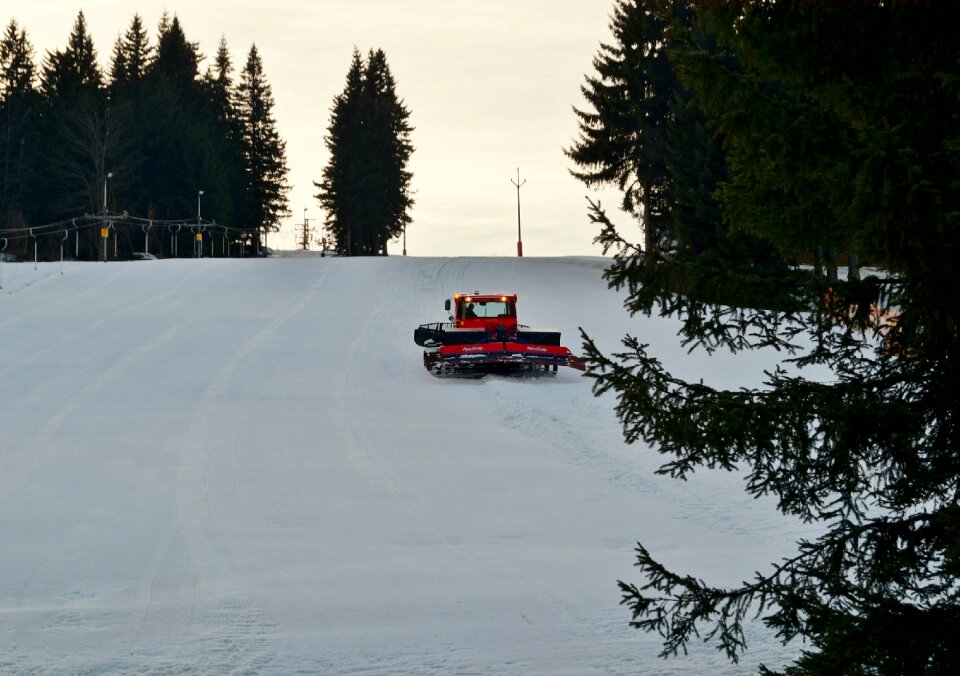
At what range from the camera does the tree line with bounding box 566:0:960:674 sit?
4672mm

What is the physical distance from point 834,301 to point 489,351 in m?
17.0

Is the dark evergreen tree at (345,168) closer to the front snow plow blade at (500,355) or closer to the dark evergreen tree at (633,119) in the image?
the dark evergreen tree at (633,119)

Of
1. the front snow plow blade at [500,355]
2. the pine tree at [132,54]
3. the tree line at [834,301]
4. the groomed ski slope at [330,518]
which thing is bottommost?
the groomed ski slope at [330,518]

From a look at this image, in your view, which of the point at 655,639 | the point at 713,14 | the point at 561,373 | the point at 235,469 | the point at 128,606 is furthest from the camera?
the point at 561,373

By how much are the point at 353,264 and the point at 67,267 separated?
12837mm

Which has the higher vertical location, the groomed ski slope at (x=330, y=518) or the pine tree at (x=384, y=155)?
the pine tree at (x=384, y=155)

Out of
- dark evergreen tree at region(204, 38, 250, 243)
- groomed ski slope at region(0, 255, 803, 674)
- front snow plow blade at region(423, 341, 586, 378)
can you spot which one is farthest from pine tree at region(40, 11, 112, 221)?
front snow plow blade at region(423, 341, 586, 378)

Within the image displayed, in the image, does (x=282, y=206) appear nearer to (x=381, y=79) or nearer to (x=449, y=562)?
(x=381, y=79)

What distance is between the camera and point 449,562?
34.1 ft

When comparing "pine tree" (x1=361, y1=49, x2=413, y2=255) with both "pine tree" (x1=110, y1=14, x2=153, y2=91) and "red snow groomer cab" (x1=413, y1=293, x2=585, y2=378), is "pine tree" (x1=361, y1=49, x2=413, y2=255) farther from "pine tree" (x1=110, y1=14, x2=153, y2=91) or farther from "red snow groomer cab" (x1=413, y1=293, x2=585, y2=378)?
"red snow groomer cab" (x1=413, y1=293, x2=585, y2=378)

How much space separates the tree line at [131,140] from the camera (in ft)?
314

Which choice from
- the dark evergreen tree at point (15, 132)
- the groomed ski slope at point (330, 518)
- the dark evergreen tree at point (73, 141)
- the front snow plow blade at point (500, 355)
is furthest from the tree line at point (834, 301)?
the dark evergreen tree at point (15, 132)

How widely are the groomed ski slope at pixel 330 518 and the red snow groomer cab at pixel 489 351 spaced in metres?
0.53

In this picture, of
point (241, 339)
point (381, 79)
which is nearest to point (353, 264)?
point (241, 339)
